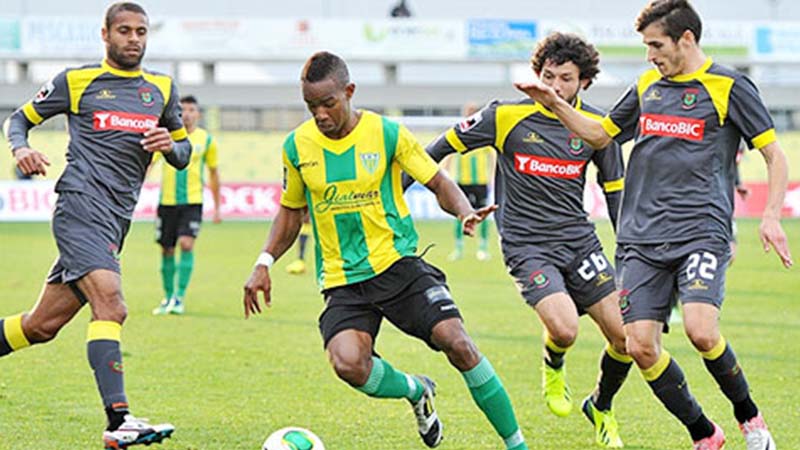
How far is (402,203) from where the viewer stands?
670 centimetres

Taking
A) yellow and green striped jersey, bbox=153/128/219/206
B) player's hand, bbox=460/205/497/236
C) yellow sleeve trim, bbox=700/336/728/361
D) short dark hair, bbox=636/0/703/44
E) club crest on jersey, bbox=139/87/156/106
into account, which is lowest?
yellow and green striped jersey, bbox=153/128/219/206

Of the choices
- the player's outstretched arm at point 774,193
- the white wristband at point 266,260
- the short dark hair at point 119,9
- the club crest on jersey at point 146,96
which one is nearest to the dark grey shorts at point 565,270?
the player's outstretched arm at point 774,193

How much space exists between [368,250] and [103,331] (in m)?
1.45

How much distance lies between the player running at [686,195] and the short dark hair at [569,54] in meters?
1.06

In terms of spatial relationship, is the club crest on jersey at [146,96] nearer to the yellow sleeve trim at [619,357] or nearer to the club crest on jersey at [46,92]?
the club crest on jersey at [46,92]

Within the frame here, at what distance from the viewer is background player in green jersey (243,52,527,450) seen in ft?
21.0

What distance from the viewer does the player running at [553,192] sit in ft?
25.1

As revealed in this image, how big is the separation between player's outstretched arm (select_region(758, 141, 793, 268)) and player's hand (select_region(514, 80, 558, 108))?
3.36ft

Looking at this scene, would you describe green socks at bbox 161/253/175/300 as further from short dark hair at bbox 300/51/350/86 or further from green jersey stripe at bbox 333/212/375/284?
short dark hair at bbox 300/51/350/86

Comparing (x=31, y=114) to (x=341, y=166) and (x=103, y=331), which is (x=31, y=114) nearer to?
(x=103, y=331)

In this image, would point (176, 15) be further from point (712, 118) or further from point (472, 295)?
point (712, 118)

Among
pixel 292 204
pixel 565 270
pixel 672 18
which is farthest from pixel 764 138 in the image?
pixel 292 204

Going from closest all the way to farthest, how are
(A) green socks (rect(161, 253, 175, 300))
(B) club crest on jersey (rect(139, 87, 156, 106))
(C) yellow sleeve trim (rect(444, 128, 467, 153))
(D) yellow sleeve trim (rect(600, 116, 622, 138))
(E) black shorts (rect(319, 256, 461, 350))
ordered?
(E) black shorts (rect(319, 256, 461, 350)) < (D) yellow sleeve trim (rect(600, 116, 622, 138)) < (B) club crest on jersey (rect(139, 87, 156, 106)) < (C) yellow sleeve trim (rect(444, 128, 467, 153)) < (A) green socks (rect(161, 253, 175, 300))

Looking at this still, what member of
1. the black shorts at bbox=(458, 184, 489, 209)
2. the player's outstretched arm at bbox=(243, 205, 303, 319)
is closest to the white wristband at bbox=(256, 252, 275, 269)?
the player's outstretched arm at bbox=(243, 205, 303, 319)
